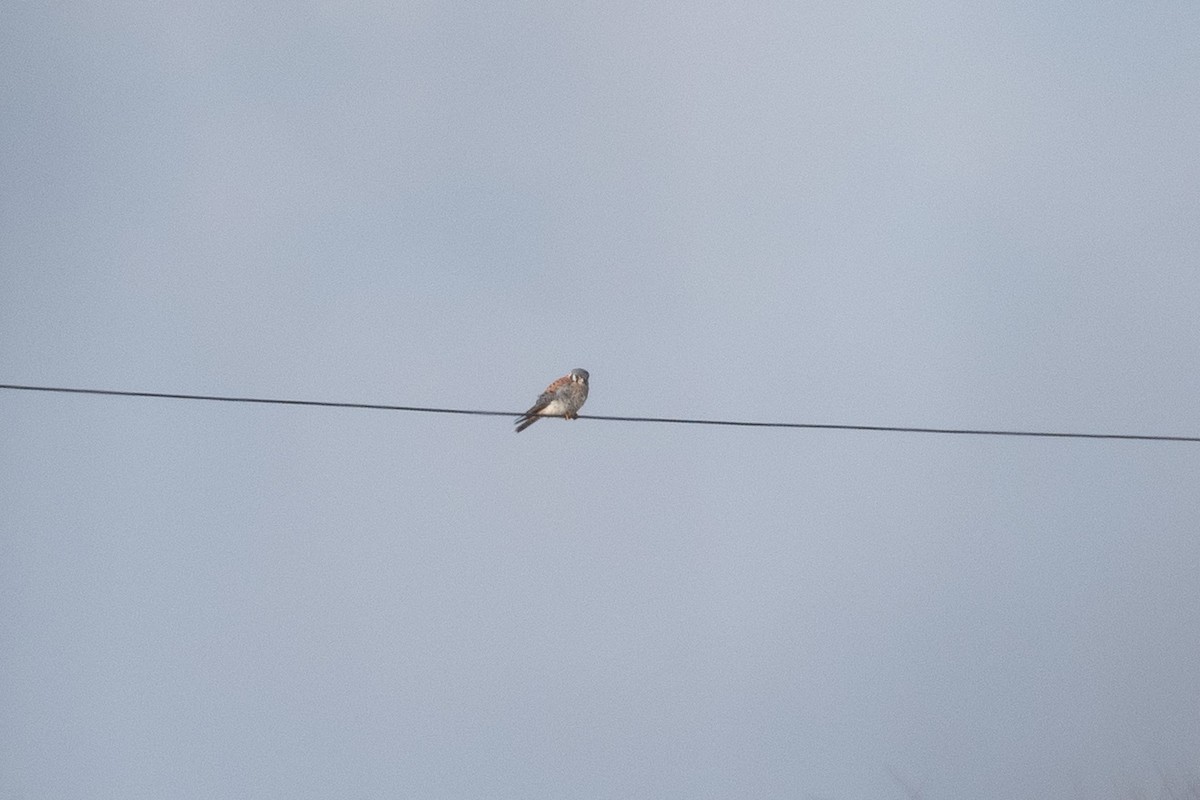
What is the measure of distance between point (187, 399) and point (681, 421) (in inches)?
215

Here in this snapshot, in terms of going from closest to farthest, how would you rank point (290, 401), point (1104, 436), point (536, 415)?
point (290, 401) < point (1104, 436) < point (536, 415)

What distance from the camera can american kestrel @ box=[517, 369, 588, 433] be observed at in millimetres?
23594

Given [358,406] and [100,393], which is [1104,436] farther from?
[100,393]

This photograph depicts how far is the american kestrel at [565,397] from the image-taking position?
2359 centimetres

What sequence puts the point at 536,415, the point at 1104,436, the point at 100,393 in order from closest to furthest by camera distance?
the point at 100,393, the point at 1104,436, the point at 536,415

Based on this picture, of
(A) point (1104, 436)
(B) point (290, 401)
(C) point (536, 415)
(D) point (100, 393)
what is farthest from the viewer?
(C) point (536, 415)

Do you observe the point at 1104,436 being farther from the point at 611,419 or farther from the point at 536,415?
the point at 536,415

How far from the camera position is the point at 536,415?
2181 cm

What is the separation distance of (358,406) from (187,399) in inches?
70.2

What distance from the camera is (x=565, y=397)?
79.7ft

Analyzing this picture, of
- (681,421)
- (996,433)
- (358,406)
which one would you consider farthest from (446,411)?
(996,433)

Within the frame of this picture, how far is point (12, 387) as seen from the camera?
14492 millimetres

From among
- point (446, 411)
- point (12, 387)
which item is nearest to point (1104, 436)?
point (446, 411)

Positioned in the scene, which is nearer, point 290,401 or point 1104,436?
point 290,401
